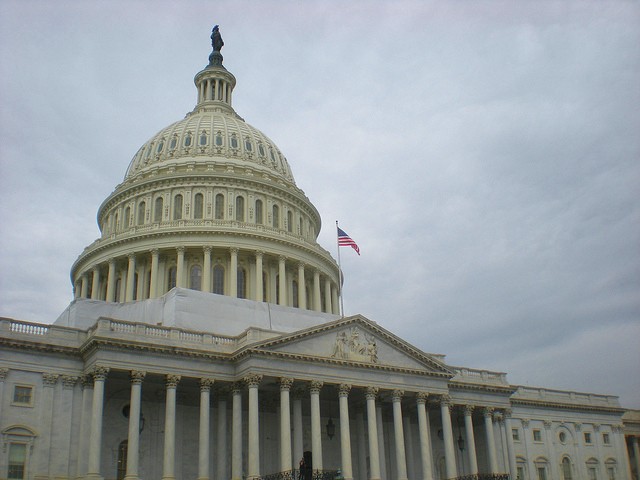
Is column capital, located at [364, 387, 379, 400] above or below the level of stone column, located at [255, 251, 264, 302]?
below

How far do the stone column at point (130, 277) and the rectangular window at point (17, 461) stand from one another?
26886 mm

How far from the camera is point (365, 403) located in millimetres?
55438

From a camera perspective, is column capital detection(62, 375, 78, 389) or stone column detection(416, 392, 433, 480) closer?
column capital detection(62, 375, 78, 389)

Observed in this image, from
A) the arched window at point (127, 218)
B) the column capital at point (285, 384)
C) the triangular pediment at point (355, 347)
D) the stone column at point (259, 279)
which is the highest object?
the arched window at point (127, 218)

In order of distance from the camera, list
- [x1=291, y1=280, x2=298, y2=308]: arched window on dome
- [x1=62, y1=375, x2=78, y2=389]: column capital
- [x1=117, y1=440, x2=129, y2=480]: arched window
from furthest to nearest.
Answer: [x1=291, y1=280, x2=298, y2=308]: arched window on dome < [x1=117, y1=440, x2=129, y2=480]: arched window < [x1=62, y1=375, x2=78, y2=389]: column capital

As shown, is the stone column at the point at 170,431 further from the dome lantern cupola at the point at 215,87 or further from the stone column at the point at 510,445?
the dome lantern cupola at the point at 215,87

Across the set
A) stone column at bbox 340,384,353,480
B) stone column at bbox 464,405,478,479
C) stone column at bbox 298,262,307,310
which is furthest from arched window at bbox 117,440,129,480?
stone column at bbox 298,262,307,310

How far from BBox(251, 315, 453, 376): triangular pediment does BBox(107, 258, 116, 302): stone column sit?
2808cm

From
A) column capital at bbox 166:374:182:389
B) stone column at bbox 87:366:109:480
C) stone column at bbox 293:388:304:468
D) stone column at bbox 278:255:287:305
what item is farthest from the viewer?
stone column at bbox 278:255:287:305

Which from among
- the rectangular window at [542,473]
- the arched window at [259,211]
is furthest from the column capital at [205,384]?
the rectangular window at [542,473]

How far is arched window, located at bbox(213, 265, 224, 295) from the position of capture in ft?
229

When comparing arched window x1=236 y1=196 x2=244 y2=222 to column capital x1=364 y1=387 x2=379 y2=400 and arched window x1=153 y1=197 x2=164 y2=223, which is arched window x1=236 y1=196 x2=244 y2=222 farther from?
column capital x1=364 y1=387 x2=379 y2=400

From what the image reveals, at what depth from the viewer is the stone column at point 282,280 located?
2788 inches

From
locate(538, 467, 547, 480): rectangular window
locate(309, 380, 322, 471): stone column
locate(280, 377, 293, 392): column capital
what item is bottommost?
locate(538, 467, 547, 480): rectangular window
